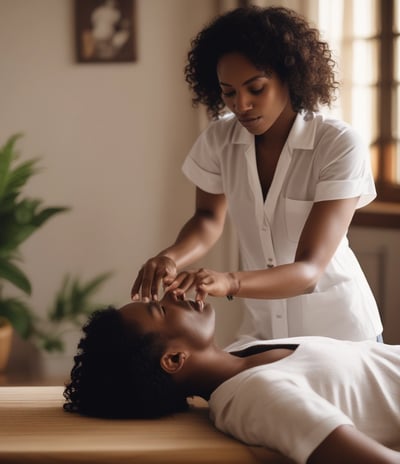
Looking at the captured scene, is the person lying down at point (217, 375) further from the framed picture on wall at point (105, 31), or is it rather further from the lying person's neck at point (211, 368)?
the framed picture on wall at point (105, 31)

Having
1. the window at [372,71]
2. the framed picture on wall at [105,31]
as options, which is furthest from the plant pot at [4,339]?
the window at [372,71]

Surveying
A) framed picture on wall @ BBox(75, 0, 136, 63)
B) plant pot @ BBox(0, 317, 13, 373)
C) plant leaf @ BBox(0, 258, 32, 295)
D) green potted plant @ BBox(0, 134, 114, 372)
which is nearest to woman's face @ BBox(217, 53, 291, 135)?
green potted plant @ BBox(0, 134, 114, 372)

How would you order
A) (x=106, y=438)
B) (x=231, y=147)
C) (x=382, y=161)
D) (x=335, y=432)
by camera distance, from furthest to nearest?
(x=382, y=161), (x=231, y=147), (x=106, y=438), (x=335, y=432)

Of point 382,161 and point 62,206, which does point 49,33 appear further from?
point 382,161

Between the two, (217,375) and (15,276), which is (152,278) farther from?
(15,276)

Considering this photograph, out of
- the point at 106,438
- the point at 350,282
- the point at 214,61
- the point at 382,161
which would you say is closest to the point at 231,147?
the point at 214,61

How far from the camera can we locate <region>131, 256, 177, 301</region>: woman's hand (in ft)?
6.02

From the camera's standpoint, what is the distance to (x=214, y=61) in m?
2.34

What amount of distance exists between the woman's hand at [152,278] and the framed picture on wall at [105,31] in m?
2.59

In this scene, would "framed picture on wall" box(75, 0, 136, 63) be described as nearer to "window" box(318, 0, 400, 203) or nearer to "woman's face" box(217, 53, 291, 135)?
"window" box(318, 0, 400, 203)

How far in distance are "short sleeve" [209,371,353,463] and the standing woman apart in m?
0.36

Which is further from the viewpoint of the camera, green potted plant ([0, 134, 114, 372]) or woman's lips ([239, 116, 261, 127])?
green potted plant ([0, 134, 114, 372])

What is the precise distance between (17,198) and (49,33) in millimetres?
878

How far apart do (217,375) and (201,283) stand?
0.26 meters
